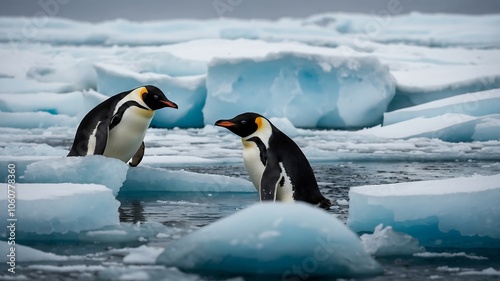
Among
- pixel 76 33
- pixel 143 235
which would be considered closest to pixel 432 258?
pixel 143 235

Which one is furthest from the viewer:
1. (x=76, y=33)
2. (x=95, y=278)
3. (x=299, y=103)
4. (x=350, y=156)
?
(x=76, y=33)

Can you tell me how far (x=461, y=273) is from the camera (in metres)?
3.49

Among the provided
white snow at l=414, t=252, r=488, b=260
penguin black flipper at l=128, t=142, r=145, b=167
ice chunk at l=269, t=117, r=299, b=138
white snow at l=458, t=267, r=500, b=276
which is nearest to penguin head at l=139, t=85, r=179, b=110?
penguin black flipper at l=128, t=142, r=145, b=167

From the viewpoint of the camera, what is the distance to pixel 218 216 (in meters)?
4.91

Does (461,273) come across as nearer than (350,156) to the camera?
Yes

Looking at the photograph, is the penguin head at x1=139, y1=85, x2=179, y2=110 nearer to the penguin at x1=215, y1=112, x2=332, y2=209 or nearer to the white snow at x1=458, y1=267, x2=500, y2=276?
A: the penguin at x1=215, y1=112, x2=332, y2=209

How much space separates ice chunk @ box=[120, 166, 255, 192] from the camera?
593 cm

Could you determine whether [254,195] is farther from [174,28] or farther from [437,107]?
[174,28]

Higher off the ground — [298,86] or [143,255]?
[298,86]

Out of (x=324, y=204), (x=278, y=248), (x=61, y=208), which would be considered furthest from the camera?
(x=324, y=204)

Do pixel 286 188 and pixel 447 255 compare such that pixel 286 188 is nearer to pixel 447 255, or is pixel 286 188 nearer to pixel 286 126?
pixel 447 255

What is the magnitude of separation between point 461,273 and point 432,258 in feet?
A: 1.07

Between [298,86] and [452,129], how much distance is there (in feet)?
10.7

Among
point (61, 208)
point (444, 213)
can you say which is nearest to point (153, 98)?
point (61, 208)
